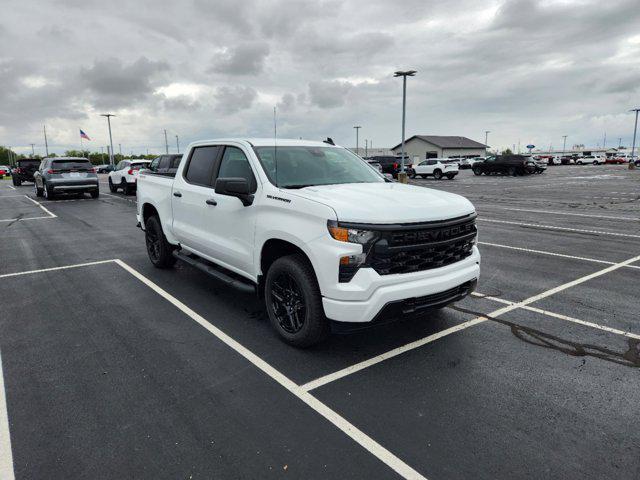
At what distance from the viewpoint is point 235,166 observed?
4.92 metres

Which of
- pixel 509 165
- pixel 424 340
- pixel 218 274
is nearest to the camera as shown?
pixel 424 340

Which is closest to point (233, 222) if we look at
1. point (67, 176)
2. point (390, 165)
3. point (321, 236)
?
point (321, 236)

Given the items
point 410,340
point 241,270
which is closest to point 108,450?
point 241,270

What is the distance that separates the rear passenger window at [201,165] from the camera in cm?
536

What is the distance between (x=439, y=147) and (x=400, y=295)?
82.5 meters

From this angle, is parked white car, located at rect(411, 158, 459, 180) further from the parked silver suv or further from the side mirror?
the side mirror

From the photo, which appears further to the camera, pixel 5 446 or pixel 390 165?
pixel 390 165

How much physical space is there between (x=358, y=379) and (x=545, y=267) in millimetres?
4797

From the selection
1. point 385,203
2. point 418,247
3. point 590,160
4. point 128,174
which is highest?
point 590,160

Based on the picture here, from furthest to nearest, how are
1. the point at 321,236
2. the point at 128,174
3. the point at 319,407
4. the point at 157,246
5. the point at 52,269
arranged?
the point at 128,174 → the point at 52,269 → the point at 157,246 → the point at 321,236 → the point at 319,407

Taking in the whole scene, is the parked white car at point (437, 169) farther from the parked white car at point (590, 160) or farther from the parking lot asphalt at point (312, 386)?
the parked white car at point (590, 160)

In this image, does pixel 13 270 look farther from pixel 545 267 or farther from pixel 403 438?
pixel 545 267

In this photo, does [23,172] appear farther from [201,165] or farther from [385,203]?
[385,203]

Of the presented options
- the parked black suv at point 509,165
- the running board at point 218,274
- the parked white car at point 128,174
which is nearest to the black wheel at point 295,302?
the running board at point 218,274
